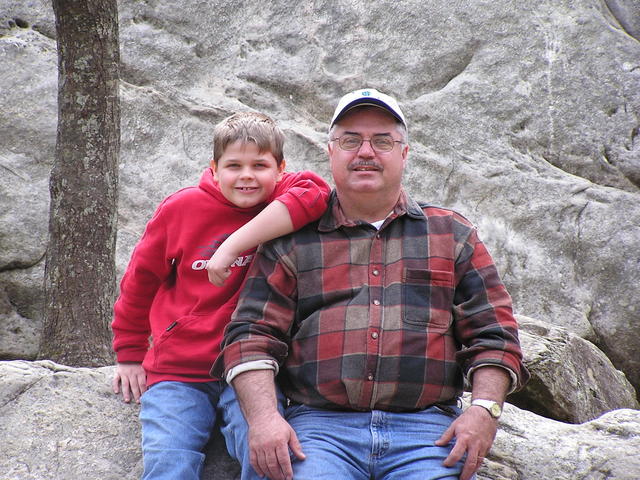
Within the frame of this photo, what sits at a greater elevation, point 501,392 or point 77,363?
point 501,392

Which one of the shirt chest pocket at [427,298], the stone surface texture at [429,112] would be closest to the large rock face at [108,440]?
the shirt chest pocket at [427,298]

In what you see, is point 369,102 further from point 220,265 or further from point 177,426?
point 177,426

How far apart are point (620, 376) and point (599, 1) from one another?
3438mm

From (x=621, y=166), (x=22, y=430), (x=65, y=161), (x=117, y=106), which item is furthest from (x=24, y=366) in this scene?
(x=621, y=166)

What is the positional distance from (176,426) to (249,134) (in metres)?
1.14

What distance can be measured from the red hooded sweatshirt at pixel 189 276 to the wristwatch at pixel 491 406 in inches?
36.9

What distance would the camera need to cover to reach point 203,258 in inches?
116

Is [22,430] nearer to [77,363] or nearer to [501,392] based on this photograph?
[77,363]

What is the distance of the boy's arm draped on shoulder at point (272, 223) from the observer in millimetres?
2760

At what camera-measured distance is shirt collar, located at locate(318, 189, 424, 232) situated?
2939 millimetres

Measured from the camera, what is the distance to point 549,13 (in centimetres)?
638

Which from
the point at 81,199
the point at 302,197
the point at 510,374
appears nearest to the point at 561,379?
the point at 510,374

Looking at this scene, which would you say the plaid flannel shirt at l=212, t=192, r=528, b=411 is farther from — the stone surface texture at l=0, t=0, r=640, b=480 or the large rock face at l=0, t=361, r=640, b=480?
the stone surface texture at l=0, t=0, r=640, b=480

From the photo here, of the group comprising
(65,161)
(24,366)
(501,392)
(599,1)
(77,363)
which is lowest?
(77,363)
